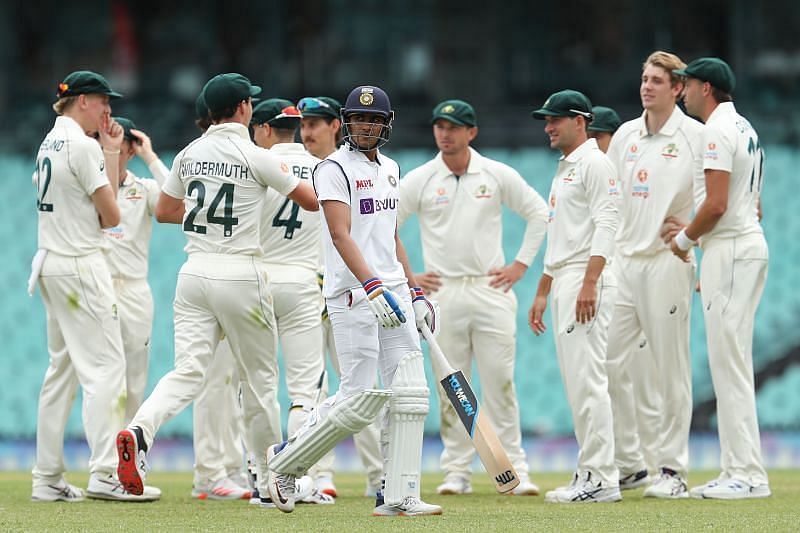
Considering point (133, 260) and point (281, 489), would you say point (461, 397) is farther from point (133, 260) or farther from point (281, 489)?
point (133, 260)

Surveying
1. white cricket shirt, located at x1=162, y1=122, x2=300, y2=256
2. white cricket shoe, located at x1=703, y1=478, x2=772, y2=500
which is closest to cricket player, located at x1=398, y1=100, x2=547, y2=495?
white cricket shoe, located at x1=703, y1=478, x2=772, y2=500

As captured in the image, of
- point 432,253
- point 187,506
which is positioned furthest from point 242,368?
point 432,253

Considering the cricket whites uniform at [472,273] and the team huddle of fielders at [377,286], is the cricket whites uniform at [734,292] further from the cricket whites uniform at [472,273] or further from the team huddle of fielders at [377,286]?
the cricket whites uniform at [472,273]

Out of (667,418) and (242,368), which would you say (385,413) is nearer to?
(242,368)

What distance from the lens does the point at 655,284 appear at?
300 inches

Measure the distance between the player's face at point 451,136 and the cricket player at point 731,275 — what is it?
1.59 meters

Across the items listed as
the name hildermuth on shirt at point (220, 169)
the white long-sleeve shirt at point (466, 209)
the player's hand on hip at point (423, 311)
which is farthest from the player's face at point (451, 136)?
the player's hand on hip at point (423, 311)

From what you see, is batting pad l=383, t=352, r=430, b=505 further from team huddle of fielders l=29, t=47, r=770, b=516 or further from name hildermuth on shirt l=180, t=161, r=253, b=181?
name hildermuth on shirt l=180, t=161, r=253, b=181

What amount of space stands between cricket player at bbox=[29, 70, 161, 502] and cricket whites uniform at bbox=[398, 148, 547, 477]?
1957 mm

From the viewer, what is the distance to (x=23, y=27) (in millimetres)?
18453

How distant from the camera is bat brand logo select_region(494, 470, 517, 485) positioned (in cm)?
625

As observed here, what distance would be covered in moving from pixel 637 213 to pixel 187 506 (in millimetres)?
3001

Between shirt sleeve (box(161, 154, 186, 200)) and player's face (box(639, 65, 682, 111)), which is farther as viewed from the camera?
player's face (box(639, 65, 682, 111))

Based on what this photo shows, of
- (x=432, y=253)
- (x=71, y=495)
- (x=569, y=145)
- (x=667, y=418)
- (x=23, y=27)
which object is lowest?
(x=71, y=495)
